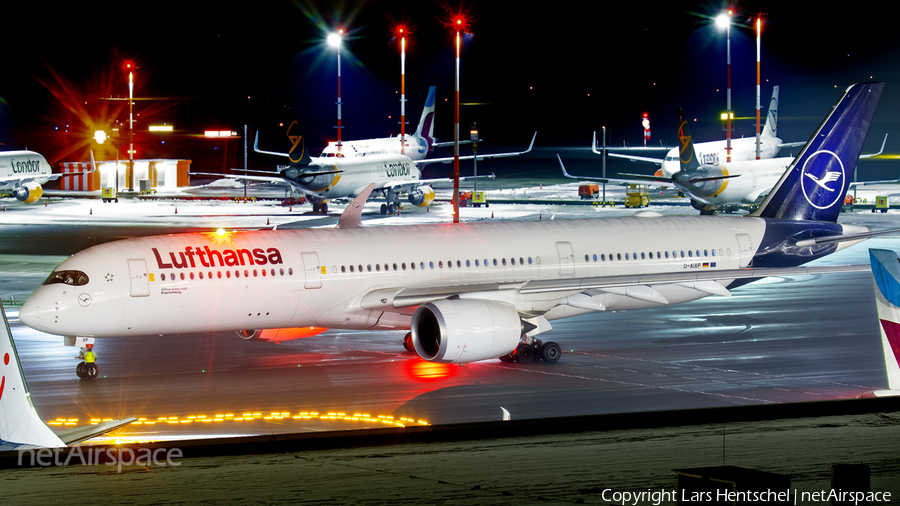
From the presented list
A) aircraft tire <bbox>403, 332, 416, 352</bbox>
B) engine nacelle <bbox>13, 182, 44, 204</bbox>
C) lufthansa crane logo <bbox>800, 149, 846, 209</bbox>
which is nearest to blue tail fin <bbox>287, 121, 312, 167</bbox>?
engine nacelle <bbox>13, 182, 44, 204</bbox>

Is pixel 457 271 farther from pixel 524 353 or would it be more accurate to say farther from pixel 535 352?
pixel 535 352

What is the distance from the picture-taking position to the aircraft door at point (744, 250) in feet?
87.6

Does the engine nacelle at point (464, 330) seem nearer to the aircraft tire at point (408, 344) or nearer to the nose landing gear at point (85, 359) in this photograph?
the aircraft tire at point (408, 344)

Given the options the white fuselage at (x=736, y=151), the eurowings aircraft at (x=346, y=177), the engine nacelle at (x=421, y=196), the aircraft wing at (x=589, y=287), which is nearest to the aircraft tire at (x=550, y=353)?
the aircraft wing at (x=589, y=287)

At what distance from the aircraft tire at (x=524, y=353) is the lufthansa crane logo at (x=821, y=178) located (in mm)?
10475

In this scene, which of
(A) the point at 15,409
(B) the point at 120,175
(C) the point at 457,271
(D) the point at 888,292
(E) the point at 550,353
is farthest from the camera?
(B) the point at 120,175

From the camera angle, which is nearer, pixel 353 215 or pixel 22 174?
pixel 353 215

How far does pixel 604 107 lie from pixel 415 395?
595ft

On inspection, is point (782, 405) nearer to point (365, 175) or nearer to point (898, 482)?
point (898, 482)

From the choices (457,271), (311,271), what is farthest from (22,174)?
(457,271)

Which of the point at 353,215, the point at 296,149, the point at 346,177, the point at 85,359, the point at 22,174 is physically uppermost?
the point at 296,149

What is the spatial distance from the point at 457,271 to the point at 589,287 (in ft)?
11.1

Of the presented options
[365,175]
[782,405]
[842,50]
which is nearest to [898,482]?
[782,405]

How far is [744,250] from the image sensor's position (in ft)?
87.7
